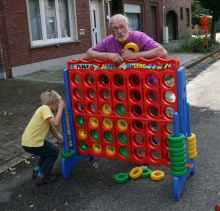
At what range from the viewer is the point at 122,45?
3758 millimetres

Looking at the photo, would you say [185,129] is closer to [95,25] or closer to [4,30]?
[4,30]

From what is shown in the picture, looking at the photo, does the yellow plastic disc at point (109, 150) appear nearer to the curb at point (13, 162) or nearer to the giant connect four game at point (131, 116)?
the giant connect four game at point (131, 116)

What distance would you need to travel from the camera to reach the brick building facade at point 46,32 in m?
11.0

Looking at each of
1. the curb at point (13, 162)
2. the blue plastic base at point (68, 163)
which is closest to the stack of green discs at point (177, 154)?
the blue plastic base at point (68, 163)

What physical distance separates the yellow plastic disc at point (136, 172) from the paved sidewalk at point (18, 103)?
1.61 metres

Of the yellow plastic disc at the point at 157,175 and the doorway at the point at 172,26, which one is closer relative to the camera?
the yellow plastic disc at the point at 157,175

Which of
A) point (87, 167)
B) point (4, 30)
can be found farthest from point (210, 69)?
point (87, 167)

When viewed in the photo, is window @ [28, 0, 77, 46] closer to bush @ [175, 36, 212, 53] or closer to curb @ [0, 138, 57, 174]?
bush @ [175, 36, 212, 53]

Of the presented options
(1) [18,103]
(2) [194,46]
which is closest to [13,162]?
(1) [18,103]

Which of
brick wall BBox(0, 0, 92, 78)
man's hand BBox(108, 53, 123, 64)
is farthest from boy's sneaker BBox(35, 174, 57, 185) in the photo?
brick wall BBox(0, 0, 92, 78)

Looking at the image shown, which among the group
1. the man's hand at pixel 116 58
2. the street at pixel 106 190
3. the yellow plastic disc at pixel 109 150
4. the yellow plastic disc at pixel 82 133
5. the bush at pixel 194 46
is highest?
the man's hand at pixel 116 58

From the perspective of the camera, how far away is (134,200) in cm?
329

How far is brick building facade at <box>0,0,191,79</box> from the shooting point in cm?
1100

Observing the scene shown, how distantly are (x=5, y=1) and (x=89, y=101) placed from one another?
8.60 metres
